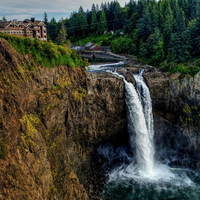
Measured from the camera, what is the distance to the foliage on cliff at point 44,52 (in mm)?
17609

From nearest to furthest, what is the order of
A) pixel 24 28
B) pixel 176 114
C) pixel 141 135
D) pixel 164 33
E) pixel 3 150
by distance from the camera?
pixel 3 150, pixel 24 28, pixel 141 135, pixel 176 114, pixel 164 33

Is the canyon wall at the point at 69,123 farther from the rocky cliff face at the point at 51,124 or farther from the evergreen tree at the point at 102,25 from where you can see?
the evergreen tree at the point at 102,25

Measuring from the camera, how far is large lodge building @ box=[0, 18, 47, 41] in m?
23.1

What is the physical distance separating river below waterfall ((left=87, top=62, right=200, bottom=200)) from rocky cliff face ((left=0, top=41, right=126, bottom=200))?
6.09ft

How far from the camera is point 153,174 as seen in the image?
87.0ft

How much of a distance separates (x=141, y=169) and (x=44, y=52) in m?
18.9

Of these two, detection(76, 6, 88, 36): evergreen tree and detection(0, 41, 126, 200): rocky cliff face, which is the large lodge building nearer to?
detection(0, 41, 126, 200): rocky cliff face

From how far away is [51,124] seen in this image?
65.2ft

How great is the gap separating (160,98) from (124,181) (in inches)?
498

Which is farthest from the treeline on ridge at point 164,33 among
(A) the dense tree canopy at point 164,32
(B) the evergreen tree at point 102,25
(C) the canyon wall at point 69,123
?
(B) the evergreen tree at point 102,25

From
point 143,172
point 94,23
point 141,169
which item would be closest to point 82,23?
point 94,23

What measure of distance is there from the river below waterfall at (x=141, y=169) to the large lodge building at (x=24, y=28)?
11.7 m

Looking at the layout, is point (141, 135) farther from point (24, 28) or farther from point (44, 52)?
point (24, 28)

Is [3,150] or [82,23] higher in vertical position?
[82,23]
